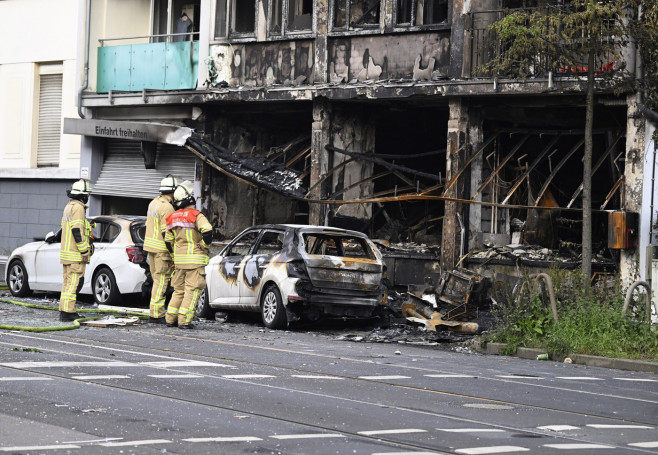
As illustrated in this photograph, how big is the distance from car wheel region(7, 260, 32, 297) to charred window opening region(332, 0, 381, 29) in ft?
25.8

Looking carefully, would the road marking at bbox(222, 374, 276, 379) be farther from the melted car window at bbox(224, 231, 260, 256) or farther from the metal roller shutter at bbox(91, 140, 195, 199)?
the metal roller shutter at bbox(91, 140, 195, 199)

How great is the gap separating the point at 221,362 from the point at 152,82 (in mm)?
16386

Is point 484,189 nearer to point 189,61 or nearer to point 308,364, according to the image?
point 189,61

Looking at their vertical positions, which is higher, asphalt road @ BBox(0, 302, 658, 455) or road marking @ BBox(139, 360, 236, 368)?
road marking @ BBox(139, 360, 236, 368)

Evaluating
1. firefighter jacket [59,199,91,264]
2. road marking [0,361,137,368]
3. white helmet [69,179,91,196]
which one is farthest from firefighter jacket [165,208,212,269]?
road marking [0,361,137,368]

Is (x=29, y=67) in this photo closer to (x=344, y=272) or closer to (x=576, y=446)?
(x=344, y=272)

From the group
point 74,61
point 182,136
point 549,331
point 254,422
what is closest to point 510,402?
point 254,422

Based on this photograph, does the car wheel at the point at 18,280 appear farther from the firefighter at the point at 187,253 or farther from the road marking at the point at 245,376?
the road marking at the point at 245,376

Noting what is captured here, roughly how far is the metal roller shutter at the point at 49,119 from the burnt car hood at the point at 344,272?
14.6 meters

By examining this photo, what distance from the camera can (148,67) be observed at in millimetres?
28531

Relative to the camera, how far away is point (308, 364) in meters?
13.2

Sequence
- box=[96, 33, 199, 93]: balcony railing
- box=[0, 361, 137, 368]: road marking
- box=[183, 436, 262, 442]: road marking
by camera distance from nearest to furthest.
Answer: box=[183, 436, 262, 442]: road marking → box=[0, 361, 137, 368]: road marking → box=[96, 33, 199, 93]: balcony railing

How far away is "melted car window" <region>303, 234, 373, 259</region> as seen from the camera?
18.8m

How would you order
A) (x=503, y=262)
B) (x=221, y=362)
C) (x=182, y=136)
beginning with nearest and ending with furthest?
(x=221, y=362)
(x=503, y=262)
(x=182, y=136)
